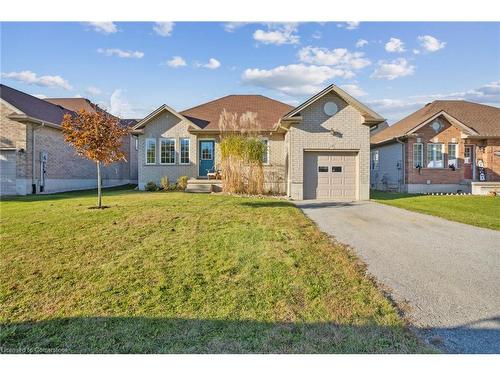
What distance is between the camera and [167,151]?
64.2 feet

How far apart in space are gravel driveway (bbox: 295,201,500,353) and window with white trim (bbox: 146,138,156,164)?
12807 mm

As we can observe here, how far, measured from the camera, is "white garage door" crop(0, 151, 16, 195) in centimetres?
1733

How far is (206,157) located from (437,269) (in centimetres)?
1559

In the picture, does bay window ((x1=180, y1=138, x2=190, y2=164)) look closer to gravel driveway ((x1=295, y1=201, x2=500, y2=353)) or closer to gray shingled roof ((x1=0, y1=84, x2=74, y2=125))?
gray shingled roof ((x1=0, y1=84, x2=74, y2=125))

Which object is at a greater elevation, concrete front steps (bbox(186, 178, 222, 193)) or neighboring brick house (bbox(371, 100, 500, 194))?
neighboring brick house (bbox(371, 100, 500, 194))

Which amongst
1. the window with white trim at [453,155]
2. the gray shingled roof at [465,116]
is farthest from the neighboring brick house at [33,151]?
the window with white trim at [453,155]

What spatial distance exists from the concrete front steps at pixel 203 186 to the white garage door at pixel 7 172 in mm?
9400

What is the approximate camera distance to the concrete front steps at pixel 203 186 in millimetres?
17031

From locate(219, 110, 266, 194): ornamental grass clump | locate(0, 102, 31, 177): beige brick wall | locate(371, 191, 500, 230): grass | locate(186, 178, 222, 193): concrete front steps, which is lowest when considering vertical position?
locate(371, 191, 500, 230): grass

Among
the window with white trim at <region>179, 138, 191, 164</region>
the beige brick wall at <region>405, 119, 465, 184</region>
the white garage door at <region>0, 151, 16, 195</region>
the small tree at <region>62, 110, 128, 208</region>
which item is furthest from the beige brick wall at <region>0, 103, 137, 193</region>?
the beige brick wall at <region>405, 119, 465, 184</region>

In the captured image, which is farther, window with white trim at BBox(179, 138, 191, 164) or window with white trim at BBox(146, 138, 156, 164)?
window with white trim at BBox(146, 138, 156, 164)

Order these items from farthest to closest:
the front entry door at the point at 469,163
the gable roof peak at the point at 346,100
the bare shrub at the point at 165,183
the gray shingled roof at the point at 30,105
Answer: the front entry door at the point at 469,163
the bare shrub at the point at 165,183
the gray shingled roof at the point at 30,105
the gable roof peak at the point at 346,100

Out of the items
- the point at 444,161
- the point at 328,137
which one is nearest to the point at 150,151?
the point at 328,137

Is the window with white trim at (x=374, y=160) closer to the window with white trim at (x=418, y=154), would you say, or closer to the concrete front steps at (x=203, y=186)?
the window with white trim at (x=418, y=154)
